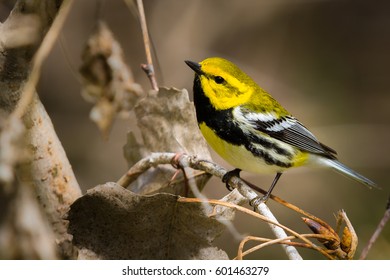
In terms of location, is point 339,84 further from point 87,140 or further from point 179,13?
point 87,140

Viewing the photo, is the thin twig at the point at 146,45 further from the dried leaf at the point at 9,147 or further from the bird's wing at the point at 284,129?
the dried leaf at the point at 9,147

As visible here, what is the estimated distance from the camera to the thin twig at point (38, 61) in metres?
1.43

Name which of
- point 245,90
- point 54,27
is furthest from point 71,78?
point 54,27

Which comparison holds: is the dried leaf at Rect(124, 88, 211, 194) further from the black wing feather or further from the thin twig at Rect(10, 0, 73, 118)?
the thin twig at Rect(10, 0, 73, 118)

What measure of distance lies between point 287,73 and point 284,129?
1.77 metres

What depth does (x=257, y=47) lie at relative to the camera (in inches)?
162

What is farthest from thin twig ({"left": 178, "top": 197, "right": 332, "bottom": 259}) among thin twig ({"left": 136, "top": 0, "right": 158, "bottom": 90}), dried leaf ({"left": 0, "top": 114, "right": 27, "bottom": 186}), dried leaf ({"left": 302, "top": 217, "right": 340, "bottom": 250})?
thin twig ({"left": 136, "top": 0, "right": 158, "bottom": 90})

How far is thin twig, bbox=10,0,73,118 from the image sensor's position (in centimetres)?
143

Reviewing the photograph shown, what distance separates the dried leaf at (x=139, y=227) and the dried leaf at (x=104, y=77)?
1.49 ft

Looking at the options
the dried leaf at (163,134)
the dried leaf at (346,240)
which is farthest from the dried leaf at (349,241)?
the dried leaf at (163,134)

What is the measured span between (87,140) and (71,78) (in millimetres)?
457

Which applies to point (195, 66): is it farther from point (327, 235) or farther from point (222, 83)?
point (327, 235)

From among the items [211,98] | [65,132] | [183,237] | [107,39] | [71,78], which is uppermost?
[107,39]

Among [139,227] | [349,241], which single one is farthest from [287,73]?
[349,241]
